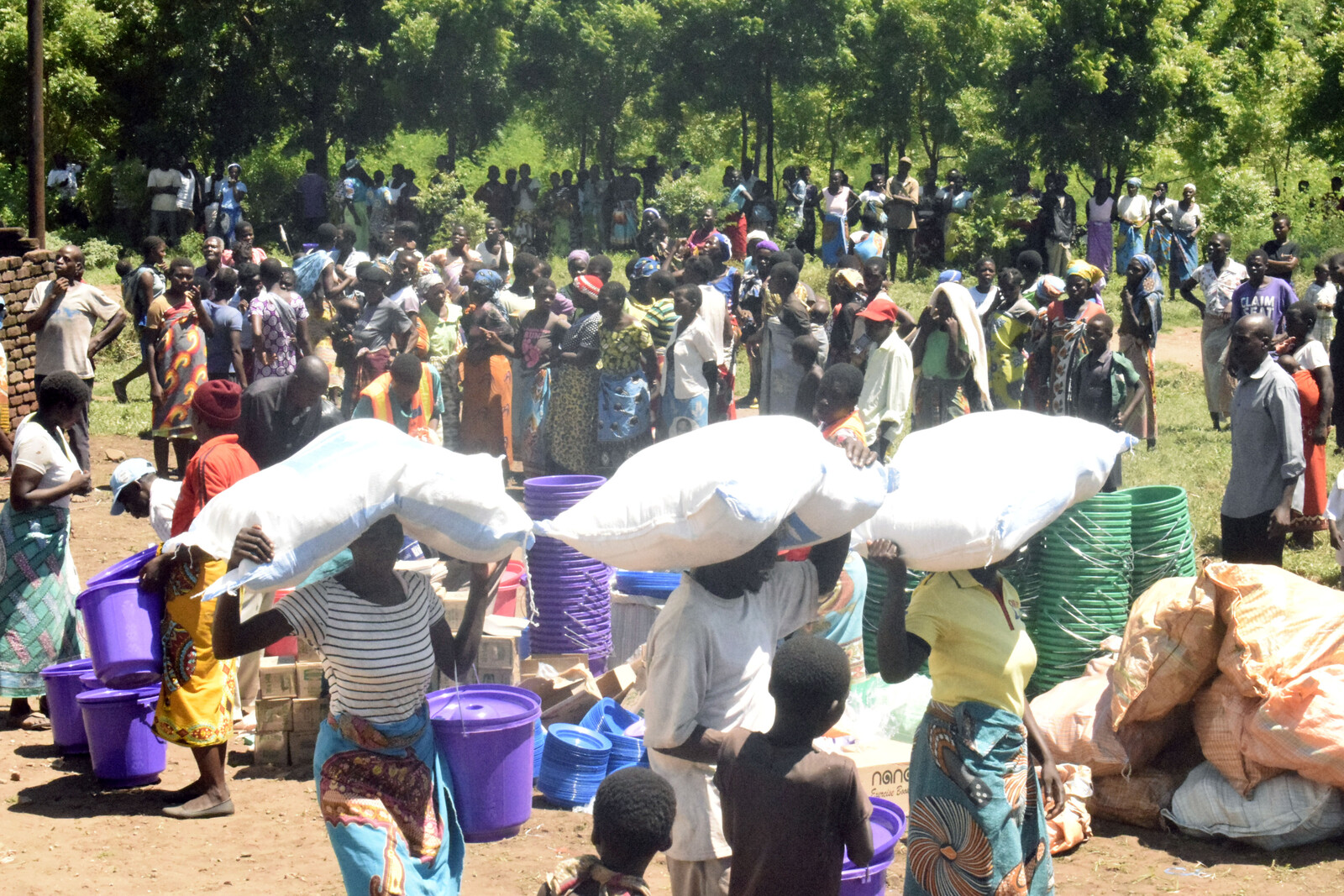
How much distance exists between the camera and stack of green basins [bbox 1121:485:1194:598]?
21.6 feet

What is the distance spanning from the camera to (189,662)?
17.8 ft

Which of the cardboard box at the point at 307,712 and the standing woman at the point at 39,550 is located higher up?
the standing woman at the point at 39,550

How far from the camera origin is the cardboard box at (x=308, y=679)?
Result: 609 cm

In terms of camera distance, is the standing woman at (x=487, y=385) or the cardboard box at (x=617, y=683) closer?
the cardboard box at (x=617, y=683)

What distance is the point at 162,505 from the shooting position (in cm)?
548

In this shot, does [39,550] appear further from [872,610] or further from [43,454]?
[872,610]

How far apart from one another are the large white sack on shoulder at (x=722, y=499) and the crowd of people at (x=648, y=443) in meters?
0.12

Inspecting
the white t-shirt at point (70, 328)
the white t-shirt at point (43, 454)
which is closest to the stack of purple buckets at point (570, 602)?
the white t-shirt at point (43, 454)

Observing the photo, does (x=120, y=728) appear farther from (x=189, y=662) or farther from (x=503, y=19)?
(x=503, y=19)

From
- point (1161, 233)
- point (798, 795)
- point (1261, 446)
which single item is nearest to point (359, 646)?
point (798, 795)

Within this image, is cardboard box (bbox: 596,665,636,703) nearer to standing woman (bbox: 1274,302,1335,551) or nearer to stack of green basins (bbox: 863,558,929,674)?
stack of green basins (bbox: 863,558,929,674)

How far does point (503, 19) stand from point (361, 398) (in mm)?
19550

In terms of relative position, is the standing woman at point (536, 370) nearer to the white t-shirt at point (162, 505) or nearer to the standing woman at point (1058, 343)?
the standing woman at point (1058, 343)

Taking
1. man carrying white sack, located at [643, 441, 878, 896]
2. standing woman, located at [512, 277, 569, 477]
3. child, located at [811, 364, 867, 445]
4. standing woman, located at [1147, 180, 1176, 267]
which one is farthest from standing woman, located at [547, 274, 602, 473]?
standing woman, located at [1147, 180, 1176, 267]
